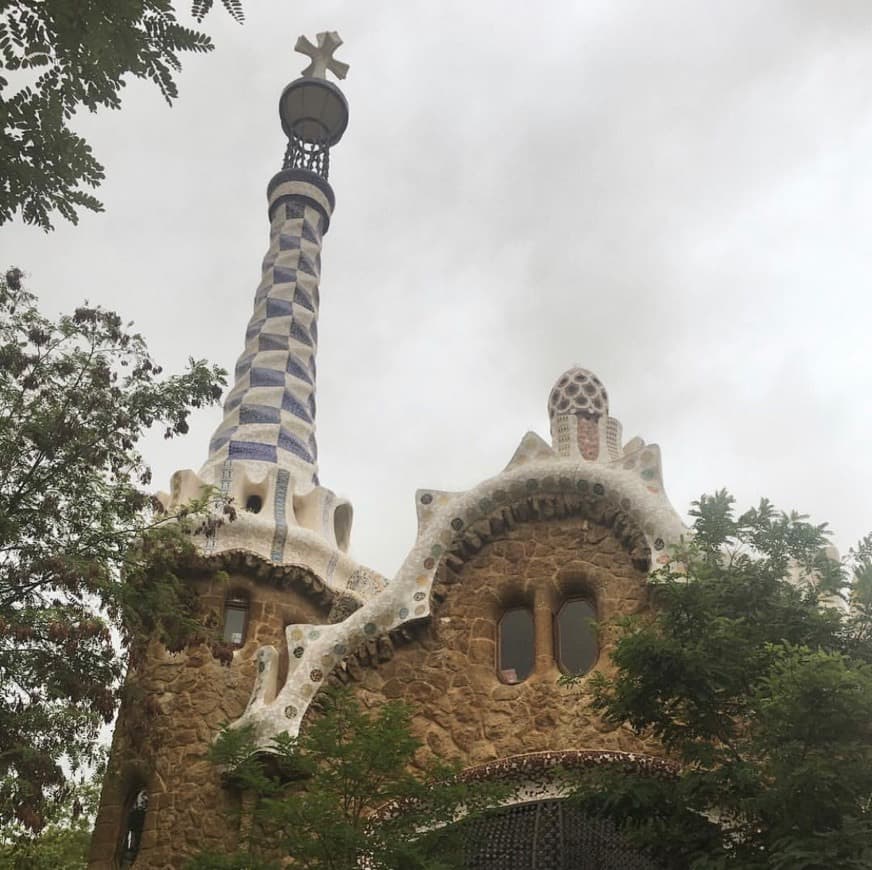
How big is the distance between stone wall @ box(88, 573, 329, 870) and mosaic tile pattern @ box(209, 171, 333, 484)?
1.89 m

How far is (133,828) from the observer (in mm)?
9180

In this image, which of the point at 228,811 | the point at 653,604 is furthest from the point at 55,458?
the point at 653,604

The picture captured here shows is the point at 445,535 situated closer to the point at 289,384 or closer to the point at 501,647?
the point at 501,647

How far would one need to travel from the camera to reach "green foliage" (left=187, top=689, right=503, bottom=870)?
616 cm

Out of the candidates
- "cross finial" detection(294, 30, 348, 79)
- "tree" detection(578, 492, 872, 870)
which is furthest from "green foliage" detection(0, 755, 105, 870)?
"cross finial" detection(294, 30, 348, 79)

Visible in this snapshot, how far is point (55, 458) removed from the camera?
691cm

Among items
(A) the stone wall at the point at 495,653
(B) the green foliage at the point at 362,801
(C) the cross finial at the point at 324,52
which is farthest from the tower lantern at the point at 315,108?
(B) the green foliage at the point at 362,801

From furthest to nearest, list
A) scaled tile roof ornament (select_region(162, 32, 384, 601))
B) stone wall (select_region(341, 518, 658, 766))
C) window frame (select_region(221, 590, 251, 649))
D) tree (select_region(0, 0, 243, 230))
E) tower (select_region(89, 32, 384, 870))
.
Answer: scaled tile roof ornament (select_region(162, 32, 384, 601)) → window frame (select_region(221, 590, 251, 649)) → tower (select_region(89, 32, 384, 870)) → stone wall (select_region(341, 518, 658, 766)) → tree (select_region(0, 0, 243, 230))

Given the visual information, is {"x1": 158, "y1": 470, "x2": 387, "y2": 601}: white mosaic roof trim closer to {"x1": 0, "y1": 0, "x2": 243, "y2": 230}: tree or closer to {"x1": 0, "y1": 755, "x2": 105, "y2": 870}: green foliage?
{"x1": 0, "y1": 755, "x2": 105, "y2": 870}: green foliage

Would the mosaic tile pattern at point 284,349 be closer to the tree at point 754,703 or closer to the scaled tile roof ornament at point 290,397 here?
the scaled tile roof ornament at point 290,397

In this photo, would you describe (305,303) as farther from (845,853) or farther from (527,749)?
(845,853)

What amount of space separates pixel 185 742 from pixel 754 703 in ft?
16.6

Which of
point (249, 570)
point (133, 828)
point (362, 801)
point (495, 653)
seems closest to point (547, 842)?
point (362, 801)

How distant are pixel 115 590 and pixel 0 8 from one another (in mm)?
4134
